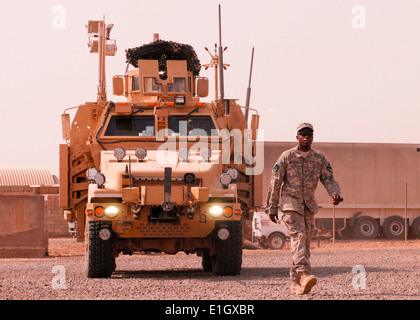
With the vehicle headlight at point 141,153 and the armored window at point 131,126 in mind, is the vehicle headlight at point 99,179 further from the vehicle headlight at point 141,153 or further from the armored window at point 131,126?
the armored window at point 131,126

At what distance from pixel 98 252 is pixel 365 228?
23.9m

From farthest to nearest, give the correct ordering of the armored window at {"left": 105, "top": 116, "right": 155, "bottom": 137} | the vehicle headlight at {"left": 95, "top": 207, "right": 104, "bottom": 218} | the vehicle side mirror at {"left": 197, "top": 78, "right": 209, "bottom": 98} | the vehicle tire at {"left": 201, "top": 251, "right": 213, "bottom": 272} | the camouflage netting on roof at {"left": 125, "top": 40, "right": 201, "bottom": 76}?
the camouflage netting on roof at {"left": 125, "top": 40, "right": 201, "bottom": 76}
the vehicle side mirror at {"left": 197, "top": 78, "right": 209, "bottom": 98}
the vehicle tire at {"left": 201, "top": 251, "right": 213, "bottom": 272}
the armored window at {"left": 105, "top": 116, "right": 155, "bottom": 137}
the vehicle headlight at {"left": 95, "top": 207, "right": 104, "bottom": 218}

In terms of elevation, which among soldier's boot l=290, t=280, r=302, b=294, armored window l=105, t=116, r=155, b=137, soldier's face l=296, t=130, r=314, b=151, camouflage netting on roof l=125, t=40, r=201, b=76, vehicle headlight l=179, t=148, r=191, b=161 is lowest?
soldier's boot l=290, t=280, r=302, b=294

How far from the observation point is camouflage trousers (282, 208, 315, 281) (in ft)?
34.3

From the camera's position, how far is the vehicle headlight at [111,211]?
1330cm

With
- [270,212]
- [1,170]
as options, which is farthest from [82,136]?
[1,170]

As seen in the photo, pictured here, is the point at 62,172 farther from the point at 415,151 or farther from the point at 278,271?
the point at 415,151

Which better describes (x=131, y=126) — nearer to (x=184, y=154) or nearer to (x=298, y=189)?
(x=184, y=154)

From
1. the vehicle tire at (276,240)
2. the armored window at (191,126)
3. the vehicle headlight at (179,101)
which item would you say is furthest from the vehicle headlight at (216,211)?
the vehicle tire at (276,240)

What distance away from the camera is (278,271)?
1563 cm

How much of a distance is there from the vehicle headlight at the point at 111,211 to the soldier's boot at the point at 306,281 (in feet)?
12.3

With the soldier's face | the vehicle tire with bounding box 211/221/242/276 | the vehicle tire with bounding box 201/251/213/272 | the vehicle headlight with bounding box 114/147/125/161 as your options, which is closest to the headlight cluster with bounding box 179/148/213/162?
the vehicle headlight with bounding box 114/147/125/161

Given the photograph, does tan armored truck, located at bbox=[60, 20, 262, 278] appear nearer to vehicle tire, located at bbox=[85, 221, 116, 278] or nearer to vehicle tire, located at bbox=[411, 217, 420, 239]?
vehicle tire, located at bbox=[85, 221, 116, 278]

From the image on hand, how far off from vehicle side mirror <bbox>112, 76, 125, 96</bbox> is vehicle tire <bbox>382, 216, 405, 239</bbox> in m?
20.9
